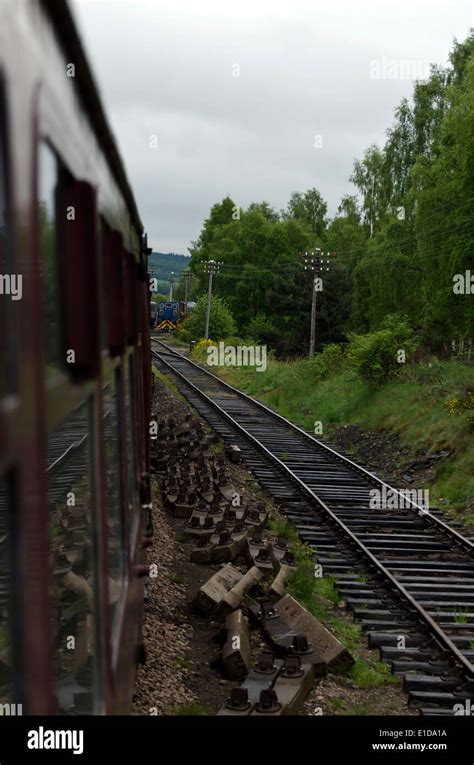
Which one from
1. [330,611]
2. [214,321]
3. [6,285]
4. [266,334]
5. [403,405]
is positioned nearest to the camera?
[6,285]

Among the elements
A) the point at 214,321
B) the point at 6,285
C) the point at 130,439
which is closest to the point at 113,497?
the point at 130,439

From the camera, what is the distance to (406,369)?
2169cm

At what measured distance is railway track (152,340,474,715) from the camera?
22.8 ft

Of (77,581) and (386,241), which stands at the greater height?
(386,241)

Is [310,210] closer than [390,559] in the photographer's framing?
No

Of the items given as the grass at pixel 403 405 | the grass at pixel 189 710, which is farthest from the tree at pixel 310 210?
the grass at pixel 189 710

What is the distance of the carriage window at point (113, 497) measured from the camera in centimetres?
307

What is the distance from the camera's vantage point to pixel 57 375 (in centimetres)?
192

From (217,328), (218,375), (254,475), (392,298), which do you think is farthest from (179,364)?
(254,475)

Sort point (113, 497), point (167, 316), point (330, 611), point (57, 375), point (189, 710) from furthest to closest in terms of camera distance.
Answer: point (167, 316), point (330, 611), point (189, 710), point (113, 497), point (57, 375)

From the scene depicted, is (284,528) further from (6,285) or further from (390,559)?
(6,285)

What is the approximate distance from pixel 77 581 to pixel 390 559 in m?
7.75

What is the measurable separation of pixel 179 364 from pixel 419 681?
3244 cm

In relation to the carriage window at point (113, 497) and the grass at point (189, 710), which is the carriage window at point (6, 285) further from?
the grass at point (189, 710)
